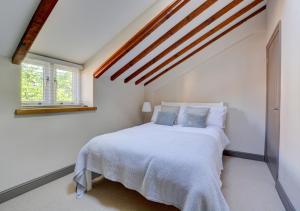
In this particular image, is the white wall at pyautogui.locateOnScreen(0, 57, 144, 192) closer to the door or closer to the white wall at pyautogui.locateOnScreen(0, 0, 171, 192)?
the white wall at pyautogui.locateOnScreen(0, 0, 171, 192)

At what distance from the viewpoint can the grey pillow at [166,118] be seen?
10.6 feet

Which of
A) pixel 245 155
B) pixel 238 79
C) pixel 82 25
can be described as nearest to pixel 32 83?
pixel 82 25

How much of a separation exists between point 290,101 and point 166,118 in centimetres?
196

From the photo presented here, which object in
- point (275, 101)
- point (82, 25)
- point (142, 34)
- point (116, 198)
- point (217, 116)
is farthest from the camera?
point (217, 116)

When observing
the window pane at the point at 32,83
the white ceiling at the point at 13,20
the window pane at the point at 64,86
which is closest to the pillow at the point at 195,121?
the window pane at the point at 64,86

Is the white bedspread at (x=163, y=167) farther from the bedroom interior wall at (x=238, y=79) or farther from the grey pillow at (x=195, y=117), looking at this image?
the bedroom interior wall at (x=238, y=79)

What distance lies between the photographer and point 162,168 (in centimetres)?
151

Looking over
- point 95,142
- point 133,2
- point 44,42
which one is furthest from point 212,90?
point 44,42

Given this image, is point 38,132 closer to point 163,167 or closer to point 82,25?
point 82,25

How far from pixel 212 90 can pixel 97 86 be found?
2.29m

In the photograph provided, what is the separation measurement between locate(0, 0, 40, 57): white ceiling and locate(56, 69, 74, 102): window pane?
0.78 meters

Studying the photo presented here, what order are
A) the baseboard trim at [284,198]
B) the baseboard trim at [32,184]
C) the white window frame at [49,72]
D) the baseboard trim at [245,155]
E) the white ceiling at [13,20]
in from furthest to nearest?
the baseboard trim at [245,155] < the white window frame at [49,72] < the baseboard trim at [32,184] < the baseboard trim at [284,198] < the white ceiling at [13,20]

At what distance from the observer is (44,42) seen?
211cm

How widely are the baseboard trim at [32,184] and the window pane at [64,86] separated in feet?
3.49
